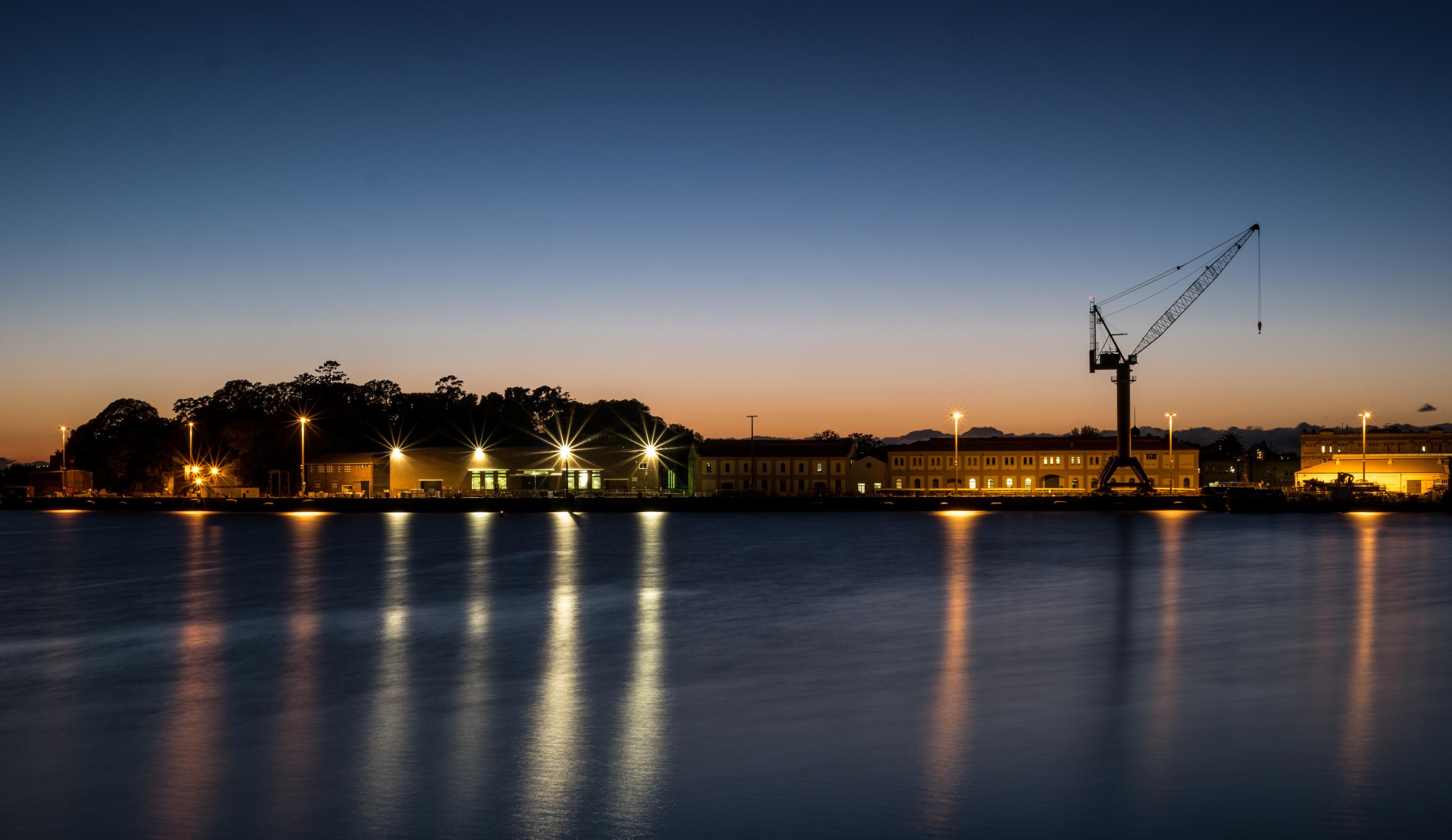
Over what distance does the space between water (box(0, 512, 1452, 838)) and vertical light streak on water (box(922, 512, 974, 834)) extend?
0.08 metres

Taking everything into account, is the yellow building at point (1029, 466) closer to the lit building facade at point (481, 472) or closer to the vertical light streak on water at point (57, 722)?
the lit building facade at point (481, 472)

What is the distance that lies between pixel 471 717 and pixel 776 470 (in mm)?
82389

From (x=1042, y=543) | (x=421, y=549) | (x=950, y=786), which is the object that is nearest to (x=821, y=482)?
(x=1042, y=543)

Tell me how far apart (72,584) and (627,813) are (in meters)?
31.6

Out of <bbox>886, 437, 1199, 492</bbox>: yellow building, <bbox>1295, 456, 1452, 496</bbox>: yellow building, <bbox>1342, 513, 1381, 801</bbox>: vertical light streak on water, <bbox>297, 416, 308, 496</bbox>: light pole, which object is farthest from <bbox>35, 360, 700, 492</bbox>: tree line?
<bbox>1342, 513, 1381, 801</bbox>: vertical light streak on water

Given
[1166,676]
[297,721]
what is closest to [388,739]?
[297,721]

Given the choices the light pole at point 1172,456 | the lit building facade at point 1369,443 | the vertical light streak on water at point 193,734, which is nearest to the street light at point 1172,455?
the light pole at point 1172,456

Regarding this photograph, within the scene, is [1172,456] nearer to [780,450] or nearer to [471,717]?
[780,450]

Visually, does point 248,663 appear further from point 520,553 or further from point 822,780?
point 520,553

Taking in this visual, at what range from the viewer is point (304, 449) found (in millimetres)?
83250

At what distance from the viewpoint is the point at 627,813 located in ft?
31.1

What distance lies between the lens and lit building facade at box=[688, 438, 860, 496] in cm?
9500

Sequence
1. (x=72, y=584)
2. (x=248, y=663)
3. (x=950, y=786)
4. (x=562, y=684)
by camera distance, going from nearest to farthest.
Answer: (x=950, y=786) → (x=562, y=684) → (x=248, y=663) → (x=72, y=584)

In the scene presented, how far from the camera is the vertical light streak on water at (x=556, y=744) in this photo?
951 cm
